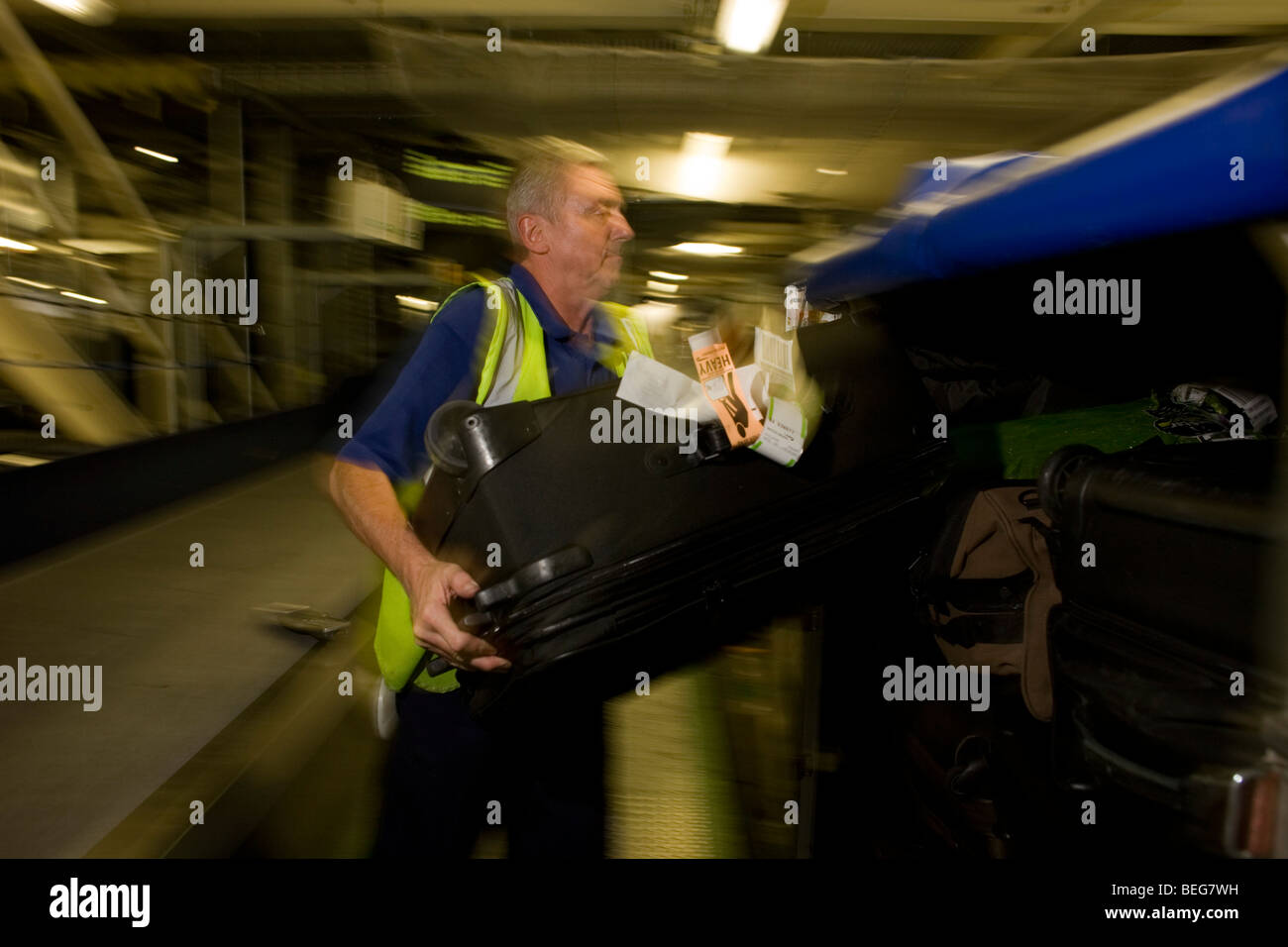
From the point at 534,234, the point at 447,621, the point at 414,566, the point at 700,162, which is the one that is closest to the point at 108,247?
the point at 700,162

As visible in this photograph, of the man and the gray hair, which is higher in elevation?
the gray hair

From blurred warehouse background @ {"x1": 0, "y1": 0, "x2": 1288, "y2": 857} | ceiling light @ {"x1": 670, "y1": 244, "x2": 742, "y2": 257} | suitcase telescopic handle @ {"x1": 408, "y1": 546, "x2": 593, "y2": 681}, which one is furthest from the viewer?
ceiling light @ {"x1": 670, "y1": 244, "x2": 742, "y2": 257}

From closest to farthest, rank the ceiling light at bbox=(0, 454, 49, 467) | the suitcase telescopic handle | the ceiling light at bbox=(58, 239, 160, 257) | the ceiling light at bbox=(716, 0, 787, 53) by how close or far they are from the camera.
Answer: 1. the suitcase telescopic handle
2. the ceiling light at bbox=(0, 454, 49, 467)
3. the ceiling light at bbox=(716, 0, 787, 53)
4. the ceiling light at bbox=(58, 239, 160, 257)

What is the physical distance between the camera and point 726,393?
1005 millimetres

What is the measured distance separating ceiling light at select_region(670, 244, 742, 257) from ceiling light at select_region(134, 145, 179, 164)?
4.13 metres

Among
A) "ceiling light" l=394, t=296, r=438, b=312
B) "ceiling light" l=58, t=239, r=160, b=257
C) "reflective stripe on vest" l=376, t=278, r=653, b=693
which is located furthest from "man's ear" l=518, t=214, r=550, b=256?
"ceiling light" l=394, t=296, r=438, b=312

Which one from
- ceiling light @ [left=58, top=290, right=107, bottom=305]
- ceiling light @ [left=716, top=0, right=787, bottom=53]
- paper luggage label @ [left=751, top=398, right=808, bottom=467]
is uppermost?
ceiling light @ [left=716, top=0, right=787, bottom=53]

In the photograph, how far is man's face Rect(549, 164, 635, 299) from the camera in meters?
1.41

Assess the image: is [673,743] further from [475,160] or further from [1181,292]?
[475,160]

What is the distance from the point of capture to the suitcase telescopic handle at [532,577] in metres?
0.93

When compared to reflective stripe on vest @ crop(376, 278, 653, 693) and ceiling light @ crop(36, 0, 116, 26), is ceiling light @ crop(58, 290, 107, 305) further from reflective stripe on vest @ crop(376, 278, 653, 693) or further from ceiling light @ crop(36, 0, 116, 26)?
reflective stripe on vest @ crop(376, 278, 653, 693)

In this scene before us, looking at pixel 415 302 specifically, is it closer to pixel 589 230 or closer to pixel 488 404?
pixel 589 230

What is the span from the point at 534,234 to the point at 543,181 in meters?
0.09
